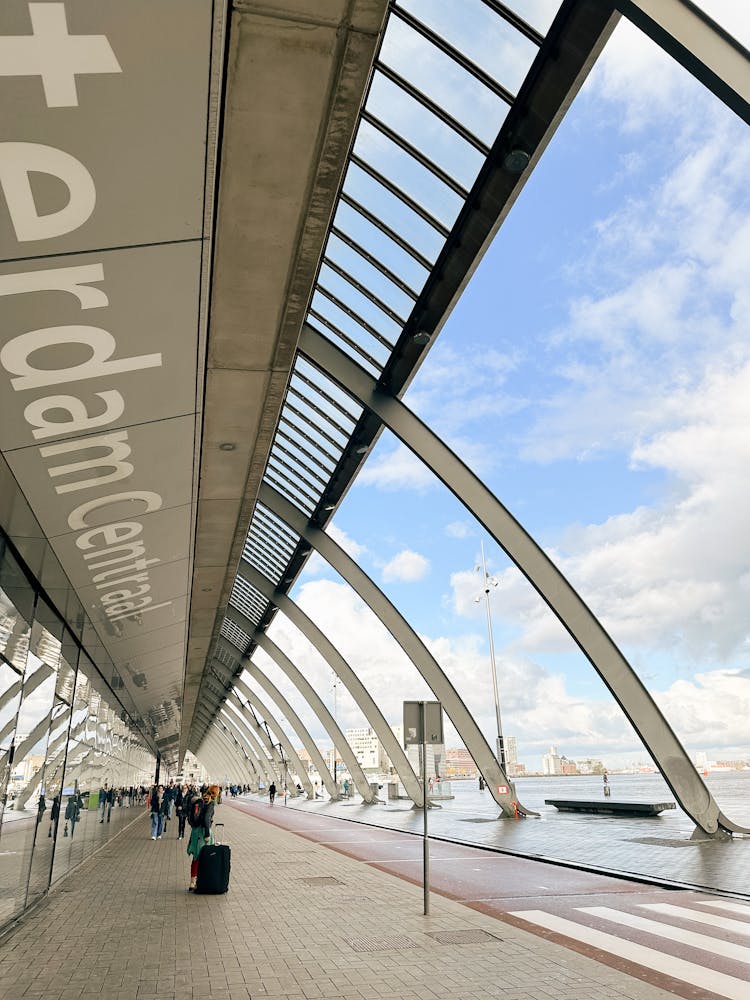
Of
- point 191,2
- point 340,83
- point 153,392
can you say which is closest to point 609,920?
point 153,392

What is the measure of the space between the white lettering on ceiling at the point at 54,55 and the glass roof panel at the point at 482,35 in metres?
6.37

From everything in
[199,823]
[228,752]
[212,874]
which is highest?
[228,752]

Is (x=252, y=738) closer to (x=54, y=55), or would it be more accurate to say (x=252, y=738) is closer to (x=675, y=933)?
(x=675, y=933)

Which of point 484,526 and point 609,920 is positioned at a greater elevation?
point 484,526

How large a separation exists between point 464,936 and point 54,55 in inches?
306

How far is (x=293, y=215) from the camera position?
17.4 ft

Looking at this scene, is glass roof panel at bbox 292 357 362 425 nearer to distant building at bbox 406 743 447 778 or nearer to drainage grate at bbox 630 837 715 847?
distant building at bbox 406 743 447 778

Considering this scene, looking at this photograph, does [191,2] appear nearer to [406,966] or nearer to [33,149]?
[33,149]

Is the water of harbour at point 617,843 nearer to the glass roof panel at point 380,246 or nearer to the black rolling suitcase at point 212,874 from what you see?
the black rolling suitcase at point 212,874

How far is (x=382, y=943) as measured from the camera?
7.03 meters

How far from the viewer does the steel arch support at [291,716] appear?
3853 centimetres

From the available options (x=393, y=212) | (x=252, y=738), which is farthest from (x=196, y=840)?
(x=252, y=738)

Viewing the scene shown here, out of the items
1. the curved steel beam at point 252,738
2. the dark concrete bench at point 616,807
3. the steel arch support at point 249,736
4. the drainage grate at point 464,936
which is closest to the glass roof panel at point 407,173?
the drainage grate at point 464,936

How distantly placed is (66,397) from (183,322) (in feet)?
3.66
